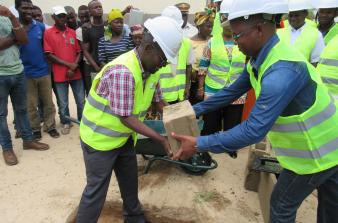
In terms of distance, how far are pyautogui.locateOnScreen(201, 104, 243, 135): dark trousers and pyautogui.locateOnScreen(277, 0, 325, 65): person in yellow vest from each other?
117cm

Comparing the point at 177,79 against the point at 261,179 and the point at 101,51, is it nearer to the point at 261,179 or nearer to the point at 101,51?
the point at 101,51

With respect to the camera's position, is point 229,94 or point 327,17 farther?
point 327,17

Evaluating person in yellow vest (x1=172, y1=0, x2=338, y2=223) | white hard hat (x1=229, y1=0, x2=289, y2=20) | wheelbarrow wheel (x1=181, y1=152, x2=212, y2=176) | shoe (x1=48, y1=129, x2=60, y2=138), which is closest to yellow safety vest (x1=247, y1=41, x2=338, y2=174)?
person in yellow vest (x1=172, y1=0, x2=338, y2=223)

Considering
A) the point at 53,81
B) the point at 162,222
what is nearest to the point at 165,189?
the point at 162,222

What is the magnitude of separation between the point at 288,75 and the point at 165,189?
2604 mm

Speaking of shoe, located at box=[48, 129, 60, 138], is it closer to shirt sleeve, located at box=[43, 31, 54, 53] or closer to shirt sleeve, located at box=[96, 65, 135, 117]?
shirt sleeve, located at box=[43, 31, 54, 53]

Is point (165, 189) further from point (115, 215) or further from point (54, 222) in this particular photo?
point (54, 222)

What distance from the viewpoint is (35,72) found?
17.0 ft

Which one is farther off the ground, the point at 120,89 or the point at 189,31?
the point at 120,89

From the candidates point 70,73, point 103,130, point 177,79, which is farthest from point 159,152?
point 70,73

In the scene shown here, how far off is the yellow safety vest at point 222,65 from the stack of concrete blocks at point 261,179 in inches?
40.4

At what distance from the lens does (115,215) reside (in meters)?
3.56

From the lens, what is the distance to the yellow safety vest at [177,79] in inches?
173

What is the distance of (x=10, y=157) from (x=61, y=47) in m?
1.89
